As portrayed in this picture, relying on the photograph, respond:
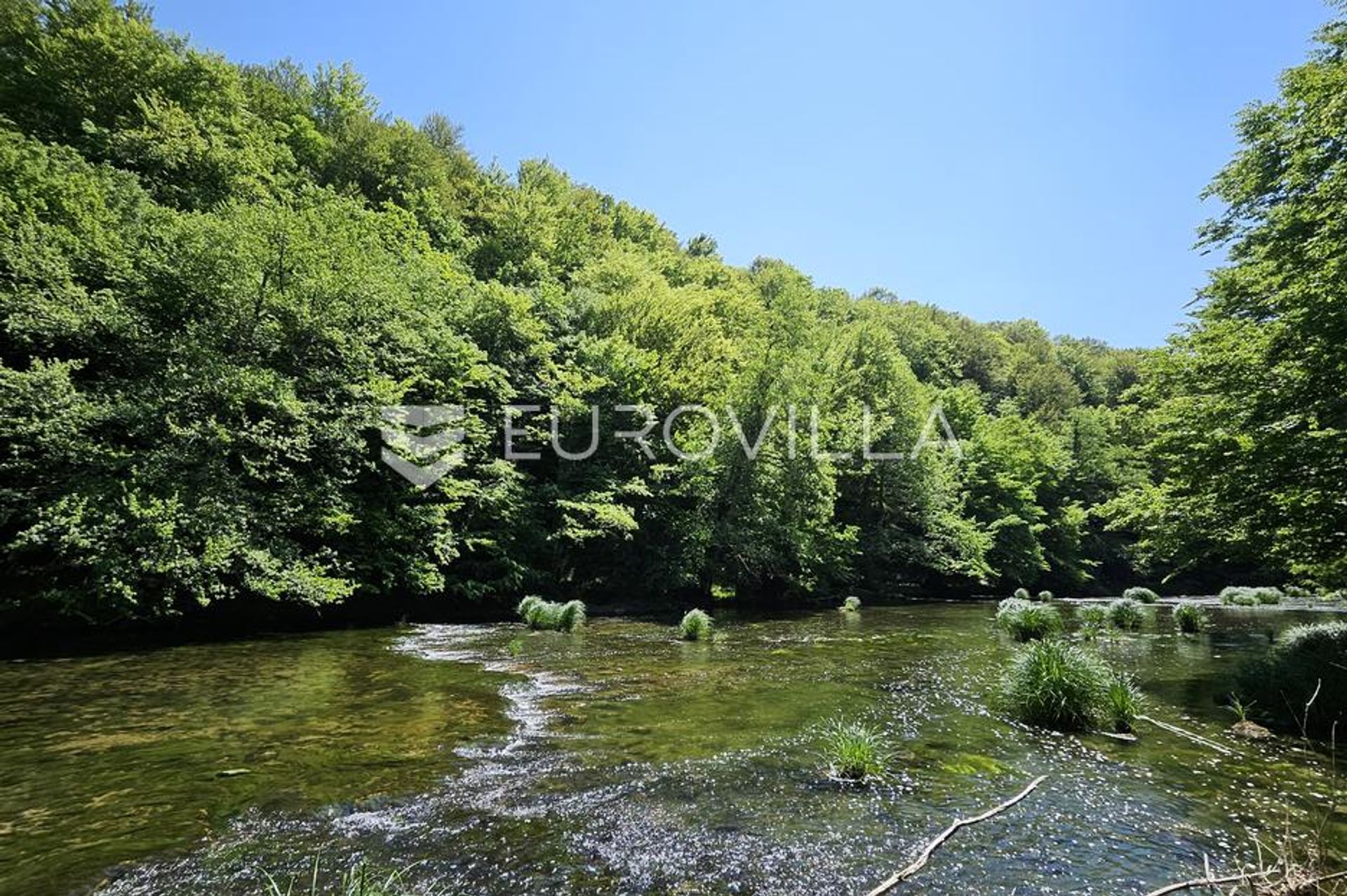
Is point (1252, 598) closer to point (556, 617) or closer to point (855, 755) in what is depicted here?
point (556, 617)

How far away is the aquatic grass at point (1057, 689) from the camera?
828 centimetres

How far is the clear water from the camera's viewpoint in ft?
15.4

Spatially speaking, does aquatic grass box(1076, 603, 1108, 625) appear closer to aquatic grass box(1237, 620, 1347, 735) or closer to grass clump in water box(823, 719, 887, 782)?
aquatic grass box(1237, 620, 1347, 735)

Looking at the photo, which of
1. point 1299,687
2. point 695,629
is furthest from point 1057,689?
point 695,629

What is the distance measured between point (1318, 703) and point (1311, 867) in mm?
8071

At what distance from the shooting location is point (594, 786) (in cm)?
634

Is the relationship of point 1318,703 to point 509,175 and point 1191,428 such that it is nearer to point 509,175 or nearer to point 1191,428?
point 1191,428

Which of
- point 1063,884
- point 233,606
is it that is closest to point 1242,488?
point 1063,884

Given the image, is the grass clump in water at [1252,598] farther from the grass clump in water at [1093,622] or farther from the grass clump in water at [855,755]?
the grass clump in water at [855,755]

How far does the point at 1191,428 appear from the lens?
12.5m

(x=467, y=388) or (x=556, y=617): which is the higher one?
(x=467, y=388)

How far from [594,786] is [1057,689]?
20.4 ft

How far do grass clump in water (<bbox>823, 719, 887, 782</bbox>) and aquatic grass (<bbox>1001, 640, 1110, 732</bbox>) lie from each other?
8.44ft

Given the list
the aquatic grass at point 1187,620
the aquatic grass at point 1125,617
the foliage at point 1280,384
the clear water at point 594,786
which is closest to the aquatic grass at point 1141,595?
the aquatic grass at point 1125,617
